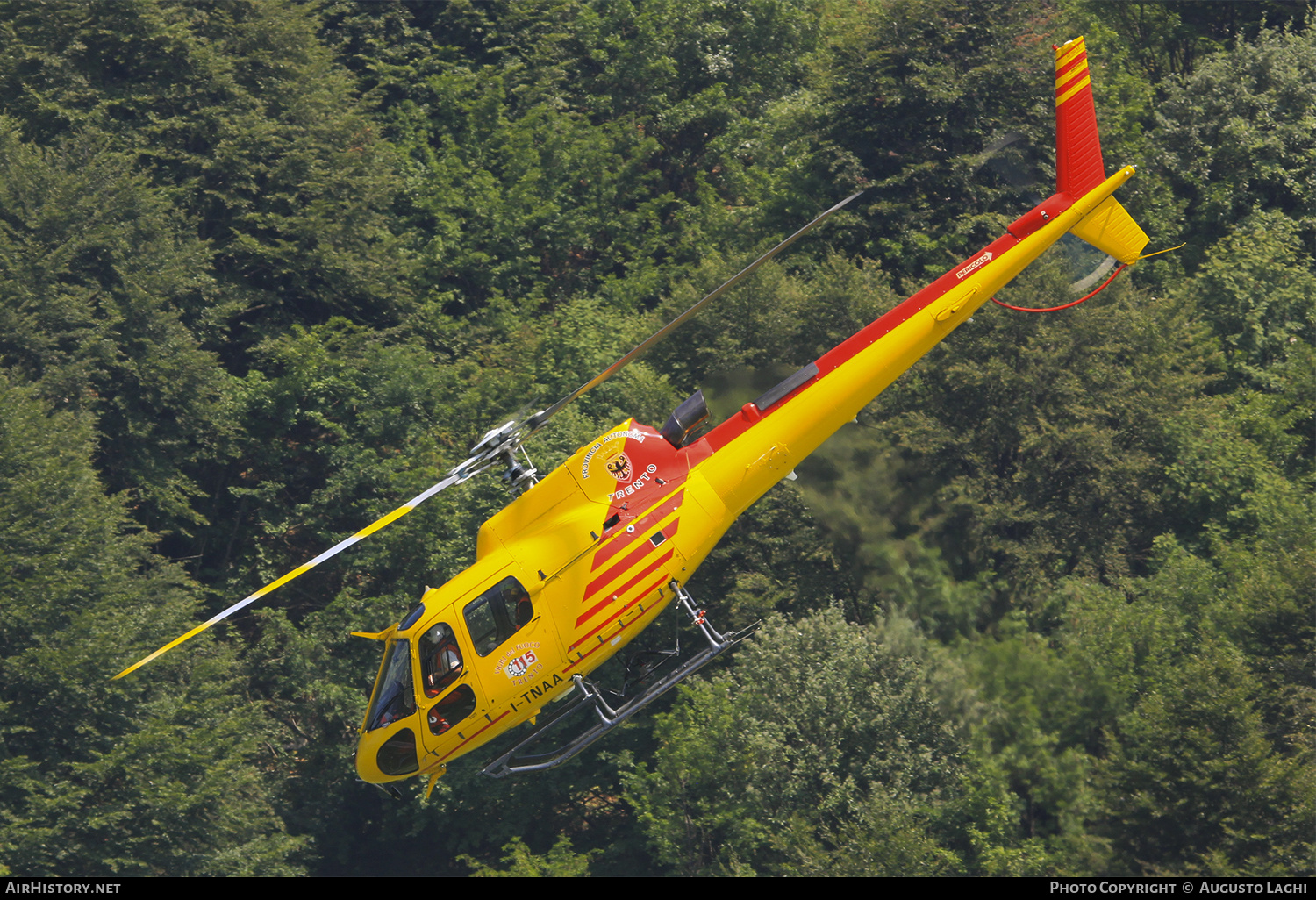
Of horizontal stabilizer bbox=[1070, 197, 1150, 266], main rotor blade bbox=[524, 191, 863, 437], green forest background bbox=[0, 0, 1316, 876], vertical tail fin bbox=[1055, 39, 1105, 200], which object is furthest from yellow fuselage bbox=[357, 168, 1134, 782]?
green forest background bbox=[0, 0, 1316, 876]

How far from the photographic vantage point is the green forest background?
934 inches

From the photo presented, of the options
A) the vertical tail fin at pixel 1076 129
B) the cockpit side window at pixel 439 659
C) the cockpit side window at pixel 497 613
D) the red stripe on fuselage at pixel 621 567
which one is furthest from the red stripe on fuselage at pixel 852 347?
the cockpit side window at pixel 439 659

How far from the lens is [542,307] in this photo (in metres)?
44.3

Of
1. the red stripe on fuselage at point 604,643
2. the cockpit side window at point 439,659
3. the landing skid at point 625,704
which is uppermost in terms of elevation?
the cockpit side window at point 439,659

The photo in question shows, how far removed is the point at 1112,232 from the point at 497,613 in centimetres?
1092

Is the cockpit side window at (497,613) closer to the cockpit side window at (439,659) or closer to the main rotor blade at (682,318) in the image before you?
the cockpit side window at (439,659)

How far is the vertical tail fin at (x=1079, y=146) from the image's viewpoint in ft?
67.6

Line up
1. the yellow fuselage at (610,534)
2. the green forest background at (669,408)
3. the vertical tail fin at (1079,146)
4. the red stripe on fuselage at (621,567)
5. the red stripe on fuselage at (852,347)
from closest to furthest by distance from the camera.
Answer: the yellow fuselage at (610,534) < the red stripe on fuselage at (621,567) < the red stripe on fuselage at (852,347) < the vertical tail fin at (1079,146) < the green forest background at (669,408)

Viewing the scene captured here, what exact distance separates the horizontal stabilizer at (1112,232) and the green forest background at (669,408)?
455 centimetres

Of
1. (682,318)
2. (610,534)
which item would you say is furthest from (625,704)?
(682,318)

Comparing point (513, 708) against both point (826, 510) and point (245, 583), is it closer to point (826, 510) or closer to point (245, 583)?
point (826, 510)

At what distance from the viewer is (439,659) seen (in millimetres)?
18688

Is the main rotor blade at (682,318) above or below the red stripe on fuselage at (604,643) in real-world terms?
above
